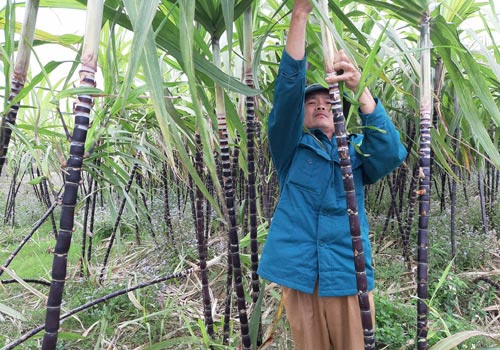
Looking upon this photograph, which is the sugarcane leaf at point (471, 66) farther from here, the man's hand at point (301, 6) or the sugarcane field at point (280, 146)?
the man's hand at point (301, 6)

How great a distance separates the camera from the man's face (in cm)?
117

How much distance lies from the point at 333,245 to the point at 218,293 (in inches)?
48.2

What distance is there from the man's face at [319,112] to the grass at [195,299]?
2.11 feet

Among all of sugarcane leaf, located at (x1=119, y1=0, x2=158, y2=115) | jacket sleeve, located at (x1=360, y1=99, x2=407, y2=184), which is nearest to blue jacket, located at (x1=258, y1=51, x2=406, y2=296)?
jacket sleeve, located at (x1=360, y1=99, x2=407, y2=184)

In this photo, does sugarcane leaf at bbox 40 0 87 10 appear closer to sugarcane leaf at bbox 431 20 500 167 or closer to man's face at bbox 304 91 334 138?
man's face at bbox 304 91 334 138

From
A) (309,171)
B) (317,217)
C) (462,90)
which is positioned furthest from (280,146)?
(462,90)

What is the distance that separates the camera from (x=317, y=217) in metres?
1.14

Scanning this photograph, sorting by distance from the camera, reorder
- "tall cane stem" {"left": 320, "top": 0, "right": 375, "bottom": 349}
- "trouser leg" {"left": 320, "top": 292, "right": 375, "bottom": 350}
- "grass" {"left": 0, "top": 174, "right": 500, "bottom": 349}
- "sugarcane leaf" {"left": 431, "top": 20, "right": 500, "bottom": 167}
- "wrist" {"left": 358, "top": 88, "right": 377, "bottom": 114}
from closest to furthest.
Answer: "tall cane stem" {"left": 320, "top": 0, "right": 375, "bottom": 349} → "sugarcane leaf" {"left": 431, "top": 20, "right": 500, "bottom": 167} → "wrist" {"left": 358, "top": 88, "right": 377, "bottom": 114} → "trouser leg" {"left": 320, "top": 292, "right": 375, "bottom": 350} → "grass" {"left": 0, "top": 174, "right": 500, "bottom": 349}

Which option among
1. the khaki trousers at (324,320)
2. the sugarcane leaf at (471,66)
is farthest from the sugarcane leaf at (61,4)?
the khaki trousers at (324,320)

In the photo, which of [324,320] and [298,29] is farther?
[324,320]

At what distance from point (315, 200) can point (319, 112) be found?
0.89 feet

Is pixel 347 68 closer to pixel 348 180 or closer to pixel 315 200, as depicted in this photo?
pixel 348 180

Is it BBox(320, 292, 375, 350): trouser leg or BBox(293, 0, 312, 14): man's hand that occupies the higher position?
BBox(293, 0, 312, 14): man's hand

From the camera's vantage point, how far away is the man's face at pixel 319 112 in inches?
46.1
